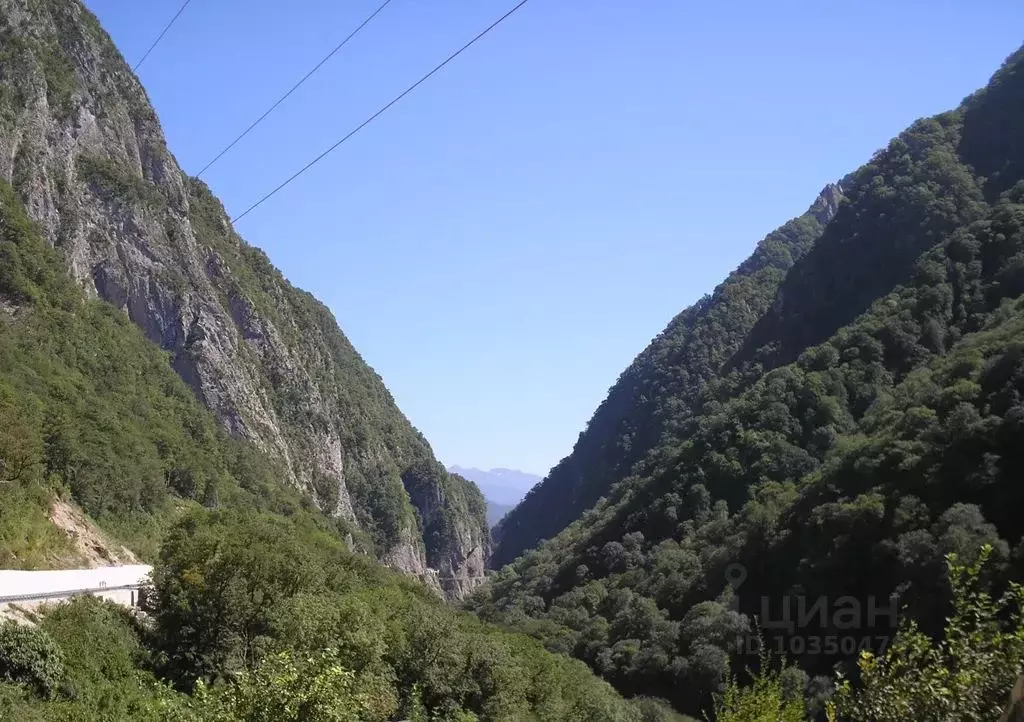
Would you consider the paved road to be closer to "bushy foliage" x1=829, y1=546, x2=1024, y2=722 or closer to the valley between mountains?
the valley between mountains

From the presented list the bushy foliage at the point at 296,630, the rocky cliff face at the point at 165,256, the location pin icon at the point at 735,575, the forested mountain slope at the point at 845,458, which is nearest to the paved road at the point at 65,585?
the bushy foliage at the point at 296,630

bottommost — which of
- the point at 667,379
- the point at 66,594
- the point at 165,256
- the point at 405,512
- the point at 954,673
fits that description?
the point at 954,673

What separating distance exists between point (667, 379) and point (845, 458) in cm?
8514

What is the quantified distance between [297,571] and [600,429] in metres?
140

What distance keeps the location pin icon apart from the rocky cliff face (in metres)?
47.4

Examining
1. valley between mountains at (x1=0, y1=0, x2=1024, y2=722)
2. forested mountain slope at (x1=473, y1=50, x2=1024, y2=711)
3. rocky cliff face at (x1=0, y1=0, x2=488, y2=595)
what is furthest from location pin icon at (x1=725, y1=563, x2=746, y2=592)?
rocky cliff face at (x1=0, y1=0, x2=488, y2=595)

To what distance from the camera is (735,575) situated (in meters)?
62.3

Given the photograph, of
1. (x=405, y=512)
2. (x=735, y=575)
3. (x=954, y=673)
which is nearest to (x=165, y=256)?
(x=735, y=575)

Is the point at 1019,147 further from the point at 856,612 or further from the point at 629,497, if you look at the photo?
the point at 856,612

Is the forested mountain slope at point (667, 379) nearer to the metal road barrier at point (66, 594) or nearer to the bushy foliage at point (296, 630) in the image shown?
the bushy foliage at point (296, 630)

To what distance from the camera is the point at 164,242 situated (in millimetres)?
80000

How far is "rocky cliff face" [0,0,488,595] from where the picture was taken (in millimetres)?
65750

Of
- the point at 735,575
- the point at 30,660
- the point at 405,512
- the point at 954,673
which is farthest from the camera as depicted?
the point at 405,512

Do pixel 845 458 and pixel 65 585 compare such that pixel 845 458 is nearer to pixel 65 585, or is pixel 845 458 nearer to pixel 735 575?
pixel 735 575
